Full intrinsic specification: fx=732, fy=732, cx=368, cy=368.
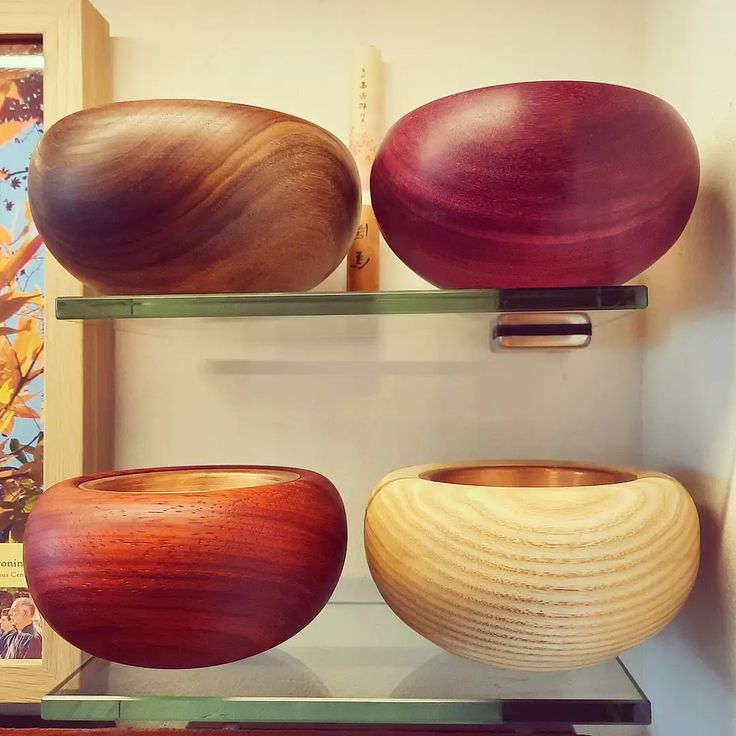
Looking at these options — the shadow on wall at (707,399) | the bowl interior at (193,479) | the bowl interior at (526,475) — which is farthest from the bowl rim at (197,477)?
the shadow on wall at (707,399)

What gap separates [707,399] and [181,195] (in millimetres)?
351

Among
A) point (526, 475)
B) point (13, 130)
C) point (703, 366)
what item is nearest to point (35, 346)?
point (13, 130)

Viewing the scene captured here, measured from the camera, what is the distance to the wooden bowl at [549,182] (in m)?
0.41

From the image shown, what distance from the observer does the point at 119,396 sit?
2.05 feet

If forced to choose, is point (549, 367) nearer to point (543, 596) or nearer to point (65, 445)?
point (543, 596)

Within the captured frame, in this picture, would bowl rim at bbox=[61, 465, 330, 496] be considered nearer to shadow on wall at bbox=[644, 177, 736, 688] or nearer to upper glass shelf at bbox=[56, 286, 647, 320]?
upper glass shelf at bbox=[56, 286, 647, 320]

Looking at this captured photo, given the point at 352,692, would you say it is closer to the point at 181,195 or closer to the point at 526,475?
the point at 526,475

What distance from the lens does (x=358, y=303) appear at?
1.52ft

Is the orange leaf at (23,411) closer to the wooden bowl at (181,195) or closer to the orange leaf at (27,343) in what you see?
the orange leaf at (27,343)

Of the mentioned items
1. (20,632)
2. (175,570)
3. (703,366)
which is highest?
(703,366)

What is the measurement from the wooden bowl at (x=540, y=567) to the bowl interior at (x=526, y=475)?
0.09 meters

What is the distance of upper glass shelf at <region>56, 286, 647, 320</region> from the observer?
17.4 inches

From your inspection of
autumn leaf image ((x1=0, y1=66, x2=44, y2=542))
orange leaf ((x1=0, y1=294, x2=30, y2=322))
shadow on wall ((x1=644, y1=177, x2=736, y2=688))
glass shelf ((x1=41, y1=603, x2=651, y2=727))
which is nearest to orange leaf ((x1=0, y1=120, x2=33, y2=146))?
autumn leaf image ((x1=0, y1=66, x2=44, y2=542))

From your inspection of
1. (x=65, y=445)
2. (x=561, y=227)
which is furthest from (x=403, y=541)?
(x=65, y=445)
